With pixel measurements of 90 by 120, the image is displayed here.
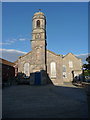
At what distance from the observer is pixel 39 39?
946 inches

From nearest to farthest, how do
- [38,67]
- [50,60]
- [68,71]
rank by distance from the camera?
[38,67], [50,60], [68,71]

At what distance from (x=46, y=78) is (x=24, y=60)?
22.1ft

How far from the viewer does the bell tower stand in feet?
77.0

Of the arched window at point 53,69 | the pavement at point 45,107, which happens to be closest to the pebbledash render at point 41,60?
the arched window at point 53,69

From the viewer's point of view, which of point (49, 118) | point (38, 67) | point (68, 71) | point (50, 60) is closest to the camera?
point (49, 118)

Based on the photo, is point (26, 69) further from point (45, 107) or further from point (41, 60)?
point (45, 107)

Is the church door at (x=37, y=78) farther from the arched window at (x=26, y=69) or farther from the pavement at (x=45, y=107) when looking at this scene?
the pavement at (x=45, y=107)

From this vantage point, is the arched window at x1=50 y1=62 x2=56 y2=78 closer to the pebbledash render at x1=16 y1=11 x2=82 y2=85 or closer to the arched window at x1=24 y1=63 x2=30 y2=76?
the pebbledash render at x1=16 y1=11 x2=82 y2=85

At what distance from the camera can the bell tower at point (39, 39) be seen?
23.5 m

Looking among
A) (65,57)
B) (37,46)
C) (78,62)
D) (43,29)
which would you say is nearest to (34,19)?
(43,29)

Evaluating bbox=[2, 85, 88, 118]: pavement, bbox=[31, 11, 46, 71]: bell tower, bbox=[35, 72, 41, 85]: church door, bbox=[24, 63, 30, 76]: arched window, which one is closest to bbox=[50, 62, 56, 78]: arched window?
bbox=[31, 11, 46, 71]: bell tower

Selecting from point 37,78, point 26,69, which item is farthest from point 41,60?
point 26,69

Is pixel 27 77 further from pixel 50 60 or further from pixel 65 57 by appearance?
pixel 65 57

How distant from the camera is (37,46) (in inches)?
944
